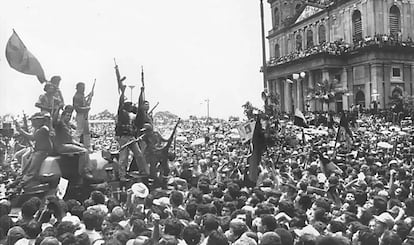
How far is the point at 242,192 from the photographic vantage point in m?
9.34

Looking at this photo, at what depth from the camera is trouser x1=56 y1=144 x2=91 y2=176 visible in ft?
33.9

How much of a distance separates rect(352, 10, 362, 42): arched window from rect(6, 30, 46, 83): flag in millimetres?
45752

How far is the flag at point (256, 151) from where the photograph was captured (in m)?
13.0

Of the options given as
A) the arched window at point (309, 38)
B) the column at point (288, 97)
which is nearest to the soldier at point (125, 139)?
the arched window at point (309, 38)

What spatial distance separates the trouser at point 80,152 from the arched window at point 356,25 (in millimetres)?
46100

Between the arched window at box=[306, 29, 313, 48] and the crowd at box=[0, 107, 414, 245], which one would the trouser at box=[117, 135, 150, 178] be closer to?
the crowd at box=[0, 107, 414, 245]

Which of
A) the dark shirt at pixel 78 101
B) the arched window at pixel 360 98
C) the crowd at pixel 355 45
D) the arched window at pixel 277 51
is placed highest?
the arched window at pixel 277 51

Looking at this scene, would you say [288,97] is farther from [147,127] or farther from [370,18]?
[147,127]

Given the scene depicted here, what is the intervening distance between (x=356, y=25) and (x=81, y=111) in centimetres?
4574

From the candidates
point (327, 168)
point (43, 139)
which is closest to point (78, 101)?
point (43, 139)

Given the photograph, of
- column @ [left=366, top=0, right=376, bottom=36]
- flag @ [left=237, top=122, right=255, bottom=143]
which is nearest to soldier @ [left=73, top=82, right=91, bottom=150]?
flag @ [left=237, top=122, right=255, bottom=143]

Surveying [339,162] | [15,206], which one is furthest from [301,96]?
[15,206]

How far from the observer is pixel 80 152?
10594 millimetres

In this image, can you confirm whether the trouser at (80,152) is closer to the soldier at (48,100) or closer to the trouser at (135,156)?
the soldier at (48,100)
